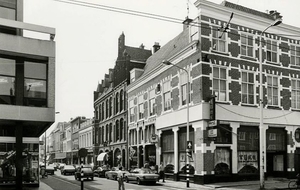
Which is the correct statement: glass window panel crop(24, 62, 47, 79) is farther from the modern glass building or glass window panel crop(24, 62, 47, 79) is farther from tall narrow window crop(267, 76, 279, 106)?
tall narrow window crop(267, 76, 279, 106)

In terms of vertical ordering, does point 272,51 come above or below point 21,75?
above

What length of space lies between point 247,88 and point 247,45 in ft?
12.1

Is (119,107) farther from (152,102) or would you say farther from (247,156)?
(247,156)

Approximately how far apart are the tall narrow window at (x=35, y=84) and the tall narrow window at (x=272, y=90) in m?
19.5

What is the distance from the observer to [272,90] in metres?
31.7

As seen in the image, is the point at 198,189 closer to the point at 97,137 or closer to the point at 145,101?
the point at 145,101

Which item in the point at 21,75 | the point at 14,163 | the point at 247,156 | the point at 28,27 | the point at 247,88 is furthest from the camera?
the point at 247,88

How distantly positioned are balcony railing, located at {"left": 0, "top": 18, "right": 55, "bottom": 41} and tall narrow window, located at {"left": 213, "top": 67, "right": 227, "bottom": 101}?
44.3ft

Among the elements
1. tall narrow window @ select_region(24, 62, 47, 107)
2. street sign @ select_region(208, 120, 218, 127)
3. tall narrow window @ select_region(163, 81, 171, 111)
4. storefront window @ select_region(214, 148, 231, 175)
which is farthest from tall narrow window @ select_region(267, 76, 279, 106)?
tall narrow window @ select_region(24, 62, 47, 107)

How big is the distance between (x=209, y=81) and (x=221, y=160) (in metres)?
6.30

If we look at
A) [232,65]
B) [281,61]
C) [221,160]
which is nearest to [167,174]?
[221,160]

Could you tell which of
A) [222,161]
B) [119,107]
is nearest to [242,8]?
[222,161]

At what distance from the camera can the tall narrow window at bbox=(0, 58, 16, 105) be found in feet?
64.9

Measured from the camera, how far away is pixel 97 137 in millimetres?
64188
